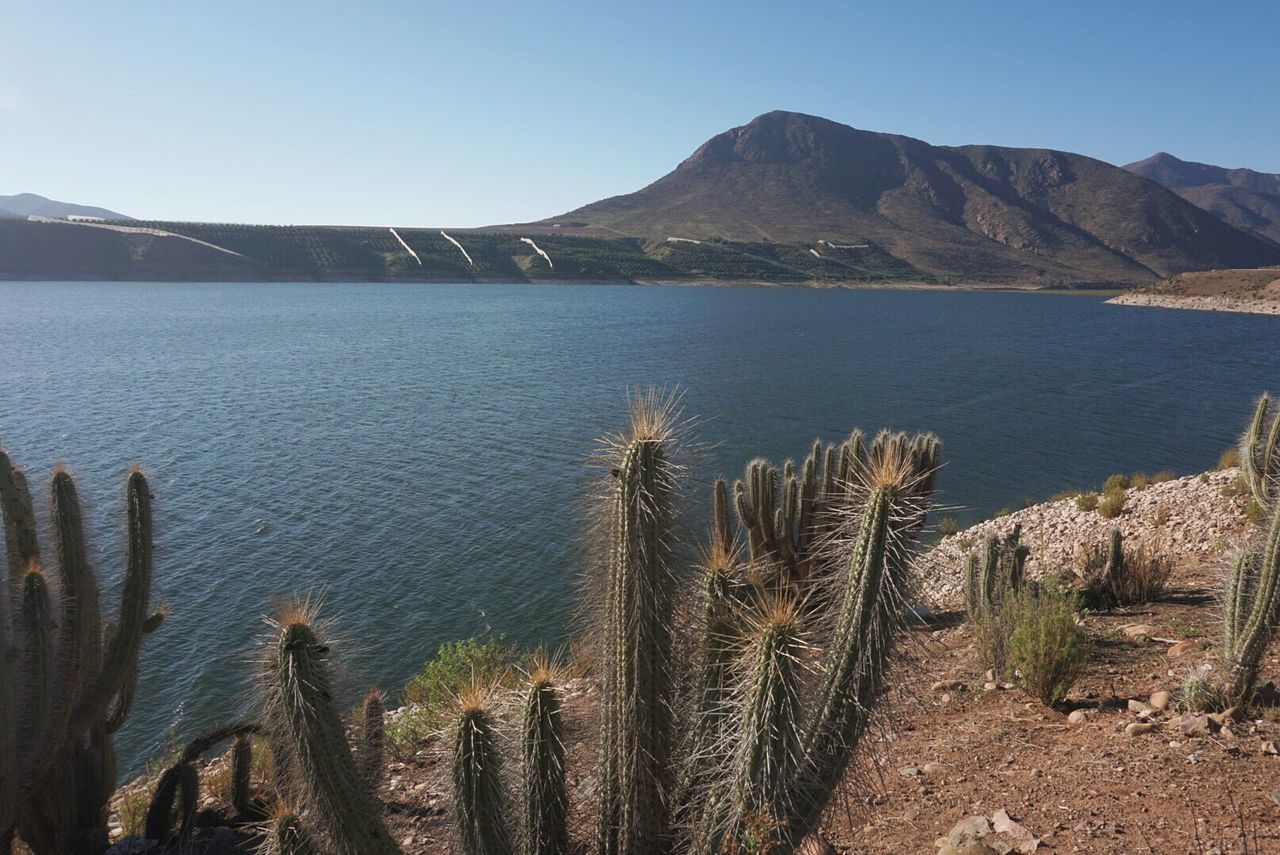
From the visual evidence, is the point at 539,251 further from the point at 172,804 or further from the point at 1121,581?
the point at 172,804

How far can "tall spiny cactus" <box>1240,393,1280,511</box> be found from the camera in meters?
10.1

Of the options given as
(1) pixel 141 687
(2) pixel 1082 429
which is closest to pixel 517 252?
(2) pixel 1082 429

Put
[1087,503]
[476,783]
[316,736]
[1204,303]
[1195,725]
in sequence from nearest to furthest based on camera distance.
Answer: [316,736] → [476,783] → [1195,725] → [1087,503] → [1204,303]

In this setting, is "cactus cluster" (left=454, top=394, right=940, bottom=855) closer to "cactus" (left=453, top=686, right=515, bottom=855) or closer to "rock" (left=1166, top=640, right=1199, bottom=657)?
"cactus" (left=453, top=686, right=515, bottom=855)

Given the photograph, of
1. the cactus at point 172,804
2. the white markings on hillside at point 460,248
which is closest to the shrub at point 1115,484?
the cactus at point 172,804

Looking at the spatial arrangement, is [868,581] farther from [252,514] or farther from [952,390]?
[952,390]

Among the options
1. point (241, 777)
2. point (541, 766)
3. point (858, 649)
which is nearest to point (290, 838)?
point (541, 766)

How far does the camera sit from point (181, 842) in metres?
6.26

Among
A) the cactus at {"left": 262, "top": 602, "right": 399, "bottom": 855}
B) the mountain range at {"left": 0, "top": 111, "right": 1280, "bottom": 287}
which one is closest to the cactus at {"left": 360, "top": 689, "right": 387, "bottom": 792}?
the cactus at {"left": 262, "top": 602, "right": 399, "bottom": 855}

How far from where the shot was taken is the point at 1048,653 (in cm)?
679

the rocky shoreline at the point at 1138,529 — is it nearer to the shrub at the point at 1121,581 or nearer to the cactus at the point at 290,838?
the shrub at the point at 1121,581

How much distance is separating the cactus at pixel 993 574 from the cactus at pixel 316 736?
7476 mm

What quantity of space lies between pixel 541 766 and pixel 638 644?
0.88 m

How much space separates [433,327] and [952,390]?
43.1 metres
